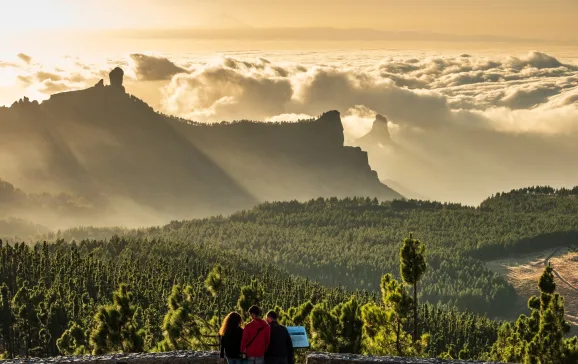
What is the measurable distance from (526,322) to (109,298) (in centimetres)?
9806

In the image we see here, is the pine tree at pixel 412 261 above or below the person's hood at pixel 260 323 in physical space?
above

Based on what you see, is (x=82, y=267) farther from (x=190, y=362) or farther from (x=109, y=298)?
(x=190, y=362)

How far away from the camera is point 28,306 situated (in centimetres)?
15812

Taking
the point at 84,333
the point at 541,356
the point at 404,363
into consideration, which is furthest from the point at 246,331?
the point at 84,333

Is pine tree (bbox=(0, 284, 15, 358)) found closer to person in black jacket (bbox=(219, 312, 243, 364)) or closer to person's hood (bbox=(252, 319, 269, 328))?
person in black jacket (bbox=(219, 312, 243, 364))

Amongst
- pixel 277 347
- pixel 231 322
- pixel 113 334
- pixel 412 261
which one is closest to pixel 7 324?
pixel 113 334

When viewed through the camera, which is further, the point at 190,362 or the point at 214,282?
the point at 214,282

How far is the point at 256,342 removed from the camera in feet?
140

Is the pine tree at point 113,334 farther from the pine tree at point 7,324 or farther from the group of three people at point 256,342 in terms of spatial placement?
the pine tree at point 7,324

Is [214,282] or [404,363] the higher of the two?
[214,282]

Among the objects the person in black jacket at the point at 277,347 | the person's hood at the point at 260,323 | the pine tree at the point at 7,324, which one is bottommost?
the person in black jacket at the point at 277,347

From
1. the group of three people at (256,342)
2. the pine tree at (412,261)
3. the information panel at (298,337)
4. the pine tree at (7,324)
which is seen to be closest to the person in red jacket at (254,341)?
the group of three people at (256,342)

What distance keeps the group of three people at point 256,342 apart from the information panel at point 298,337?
2200 millimetres

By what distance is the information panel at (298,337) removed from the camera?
149 feet
